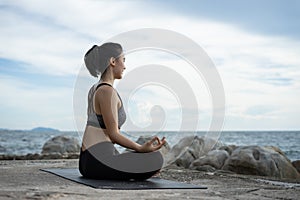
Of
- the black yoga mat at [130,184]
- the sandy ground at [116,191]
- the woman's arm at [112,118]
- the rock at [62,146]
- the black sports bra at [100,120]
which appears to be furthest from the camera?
→ the rock at [62,146]

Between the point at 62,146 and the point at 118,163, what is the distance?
32.0 feet

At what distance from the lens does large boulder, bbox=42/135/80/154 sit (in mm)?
14211

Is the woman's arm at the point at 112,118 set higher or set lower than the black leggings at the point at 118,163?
higher

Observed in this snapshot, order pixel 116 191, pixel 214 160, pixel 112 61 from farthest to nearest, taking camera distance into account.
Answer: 1. pixel 214 160
2. pixel 112 61
3. pixel 116 191

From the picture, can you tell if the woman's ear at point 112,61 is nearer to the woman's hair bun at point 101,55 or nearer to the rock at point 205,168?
the woman's hair bun at point 101,55

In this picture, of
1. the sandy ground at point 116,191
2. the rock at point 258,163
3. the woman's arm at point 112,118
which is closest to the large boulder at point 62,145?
the rock at point 258,163

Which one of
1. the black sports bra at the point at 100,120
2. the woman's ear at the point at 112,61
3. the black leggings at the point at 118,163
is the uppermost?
the woman's ear at the point at 112,61

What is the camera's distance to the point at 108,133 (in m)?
4.84

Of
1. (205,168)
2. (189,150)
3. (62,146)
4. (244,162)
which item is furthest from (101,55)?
(62,146)

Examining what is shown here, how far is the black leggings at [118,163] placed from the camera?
4.82 metres

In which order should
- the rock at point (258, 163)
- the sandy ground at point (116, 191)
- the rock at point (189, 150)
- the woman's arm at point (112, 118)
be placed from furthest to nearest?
the rock at point (189, 150)
the rock at point (258, 163)
the woman's arm at point (112, 118)
the sandy ground at point (116, 191)

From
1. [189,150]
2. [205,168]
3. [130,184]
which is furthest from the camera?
[189,150]

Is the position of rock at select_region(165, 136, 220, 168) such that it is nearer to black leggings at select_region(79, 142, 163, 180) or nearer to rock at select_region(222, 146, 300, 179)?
rock at select_region(222, 146, 300, 179)

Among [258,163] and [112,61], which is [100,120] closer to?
[112,61]
